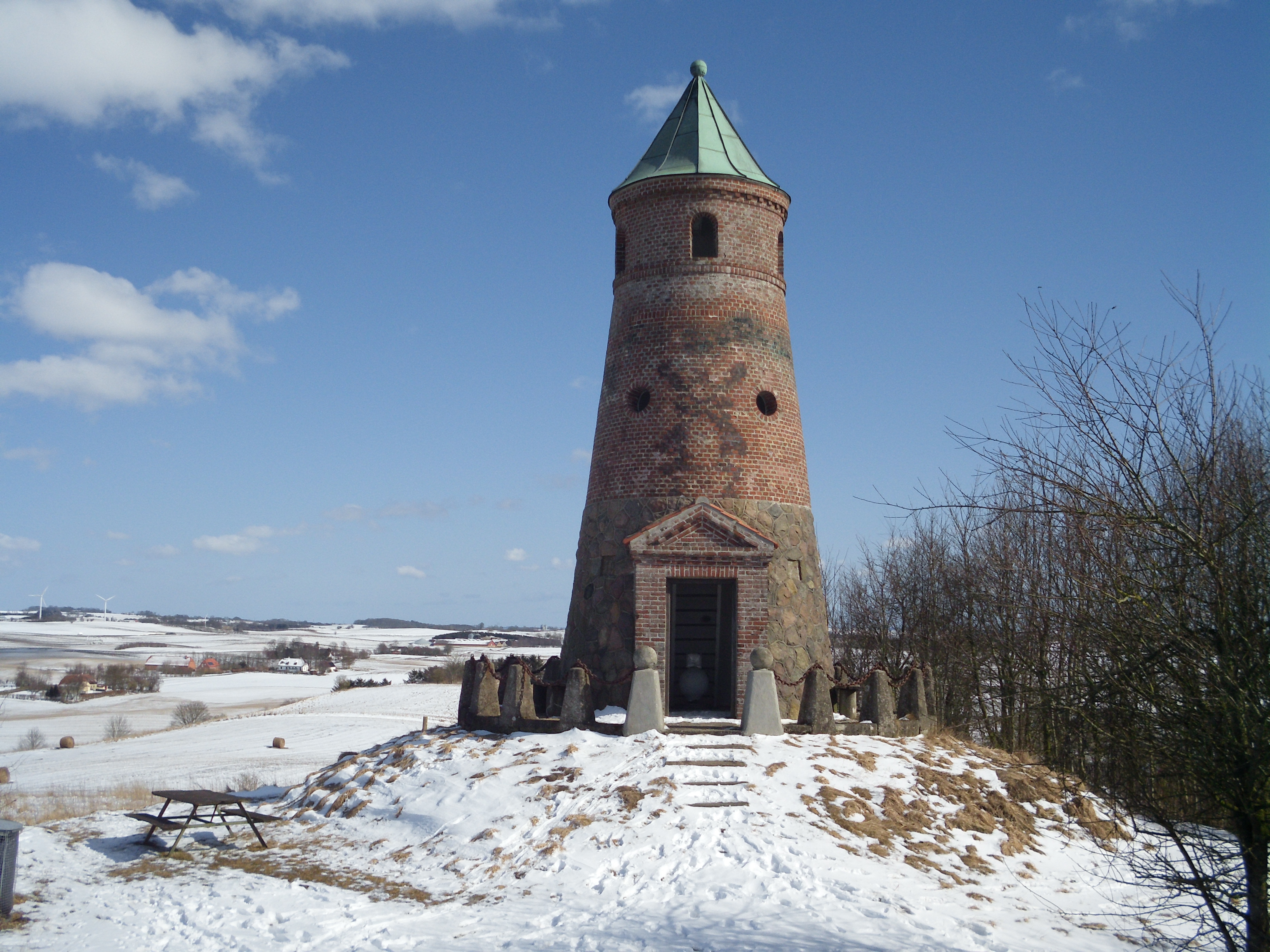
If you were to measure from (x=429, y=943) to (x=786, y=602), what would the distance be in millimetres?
7975

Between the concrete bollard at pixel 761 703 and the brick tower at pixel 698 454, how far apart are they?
1167 mm

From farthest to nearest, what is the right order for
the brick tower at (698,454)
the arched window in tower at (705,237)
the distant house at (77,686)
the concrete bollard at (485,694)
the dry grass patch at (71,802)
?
the distant house at (77,686) < the arched window in tower at (705,237) < the dry grass patch at (71,802) < the brick tower at (698,454) < the concrete bollard at (485,694)

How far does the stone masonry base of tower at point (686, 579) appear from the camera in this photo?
14.3 metres

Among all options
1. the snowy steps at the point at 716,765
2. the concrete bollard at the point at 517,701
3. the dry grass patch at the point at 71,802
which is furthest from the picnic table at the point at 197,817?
the snowy steps at the point at 716,765

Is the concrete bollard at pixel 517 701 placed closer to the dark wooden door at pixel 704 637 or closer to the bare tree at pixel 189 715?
the dark wooden door at pixel 704 637

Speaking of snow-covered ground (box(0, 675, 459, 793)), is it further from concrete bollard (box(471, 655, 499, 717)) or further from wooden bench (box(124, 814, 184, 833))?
concrete bollard (box(471, 655, 499, 717))

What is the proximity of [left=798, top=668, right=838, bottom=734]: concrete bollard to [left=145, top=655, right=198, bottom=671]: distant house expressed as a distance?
7951 centimetres

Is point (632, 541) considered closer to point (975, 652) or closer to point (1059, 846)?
point (1059, 846)

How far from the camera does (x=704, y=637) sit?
16656 millimetres

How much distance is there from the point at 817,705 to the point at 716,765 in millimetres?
2074

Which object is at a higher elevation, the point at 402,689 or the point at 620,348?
the point at 620,348

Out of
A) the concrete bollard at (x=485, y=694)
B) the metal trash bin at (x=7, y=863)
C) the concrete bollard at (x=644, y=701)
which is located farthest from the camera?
the concrete bollard at (x=485, y=694)

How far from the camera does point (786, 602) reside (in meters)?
14.9

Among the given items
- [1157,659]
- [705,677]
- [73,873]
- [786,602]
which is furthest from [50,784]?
[1157,659]
